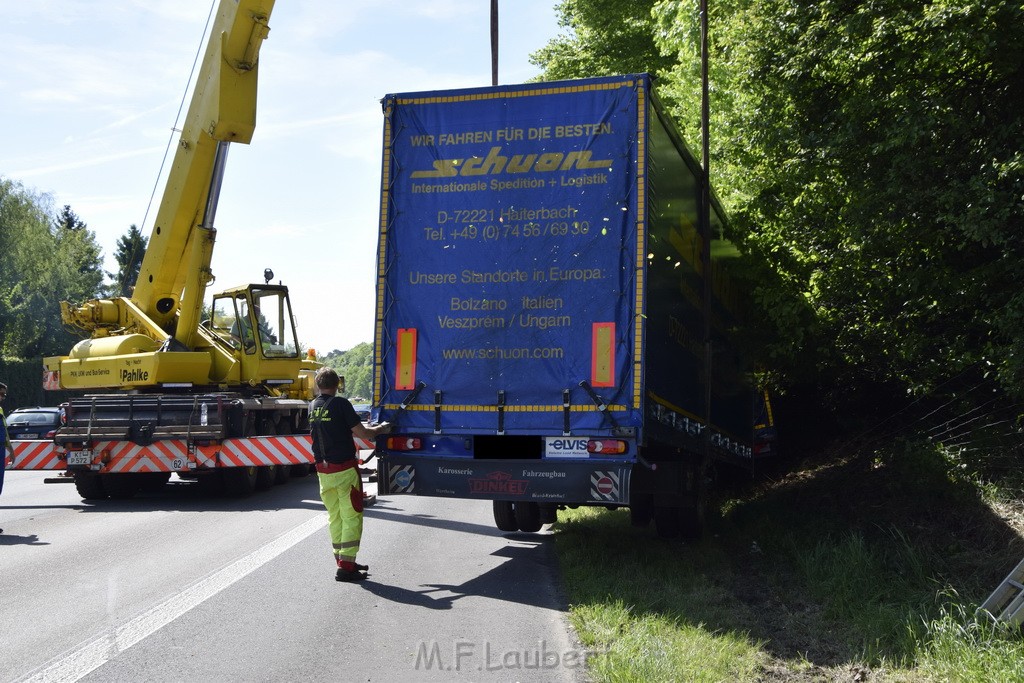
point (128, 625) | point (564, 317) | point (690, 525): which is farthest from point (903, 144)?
point (128, 625)

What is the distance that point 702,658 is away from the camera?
5664 mm

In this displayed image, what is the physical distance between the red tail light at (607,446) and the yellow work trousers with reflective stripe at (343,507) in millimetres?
1950

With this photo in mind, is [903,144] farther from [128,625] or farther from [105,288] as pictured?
[105,288]

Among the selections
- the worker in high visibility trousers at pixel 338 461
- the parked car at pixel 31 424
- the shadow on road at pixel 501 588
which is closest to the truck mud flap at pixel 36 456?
the worker in high visibility trousers at pixel 338 461

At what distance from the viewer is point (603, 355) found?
26.5 ft

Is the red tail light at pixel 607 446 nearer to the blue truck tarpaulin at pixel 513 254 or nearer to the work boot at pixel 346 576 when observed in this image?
the blue truck tarpaulin at pixel 513 254

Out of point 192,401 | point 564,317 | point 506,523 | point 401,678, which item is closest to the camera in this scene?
point 401,678

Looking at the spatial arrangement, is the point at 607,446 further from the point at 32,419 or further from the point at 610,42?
the point at 32,419

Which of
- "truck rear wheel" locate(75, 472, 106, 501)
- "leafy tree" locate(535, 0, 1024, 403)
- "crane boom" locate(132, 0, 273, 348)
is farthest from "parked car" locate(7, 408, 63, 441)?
"leafy tree" locate(535, 0, 1024, 403)

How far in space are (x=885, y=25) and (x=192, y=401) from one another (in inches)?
383

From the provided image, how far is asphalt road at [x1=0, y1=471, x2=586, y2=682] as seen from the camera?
18.5 feet

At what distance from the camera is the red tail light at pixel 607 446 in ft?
26.2

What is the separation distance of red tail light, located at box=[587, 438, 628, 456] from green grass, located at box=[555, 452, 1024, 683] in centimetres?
97

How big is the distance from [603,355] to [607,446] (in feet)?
2.35
